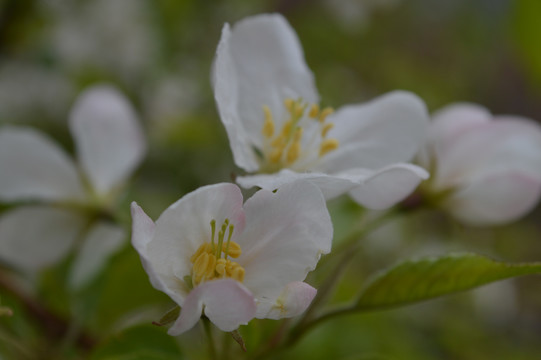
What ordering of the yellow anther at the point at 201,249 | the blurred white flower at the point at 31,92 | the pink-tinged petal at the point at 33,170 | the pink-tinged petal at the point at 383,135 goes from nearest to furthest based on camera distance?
the yellow anther at the point at 201,249
the pink-tinged petal at the point at 383,135
the pink-tinged petal at the point at 33,170
the blurred white flower at the point at 31,92

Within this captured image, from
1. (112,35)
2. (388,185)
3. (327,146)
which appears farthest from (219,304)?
(112,35)

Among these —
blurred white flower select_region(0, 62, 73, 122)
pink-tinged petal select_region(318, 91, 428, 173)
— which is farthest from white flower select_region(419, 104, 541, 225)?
blurred white flower select_region(0, 62, 73, 122)

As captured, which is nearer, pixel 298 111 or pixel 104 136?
pixel 298 111

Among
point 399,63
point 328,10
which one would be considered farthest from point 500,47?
point 328,10

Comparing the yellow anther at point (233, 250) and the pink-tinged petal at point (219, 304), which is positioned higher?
the pink-tinged petal at point (219, 304)

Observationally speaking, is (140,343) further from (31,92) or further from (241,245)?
(31,92)

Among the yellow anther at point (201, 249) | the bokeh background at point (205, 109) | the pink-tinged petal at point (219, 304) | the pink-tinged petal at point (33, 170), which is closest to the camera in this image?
the pink-tinged petal at point (219, 304)

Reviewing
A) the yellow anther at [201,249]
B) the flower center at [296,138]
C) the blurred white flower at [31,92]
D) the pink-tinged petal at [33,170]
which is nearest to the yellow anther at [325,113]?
the flower center at [296,138]

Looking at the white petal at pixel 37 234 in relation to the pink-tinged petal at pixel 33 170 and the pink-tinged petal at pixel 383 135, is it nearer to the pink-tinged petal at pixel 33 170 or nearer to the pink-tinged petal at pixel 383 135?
the pink-tinged petal at pixel 33 170
